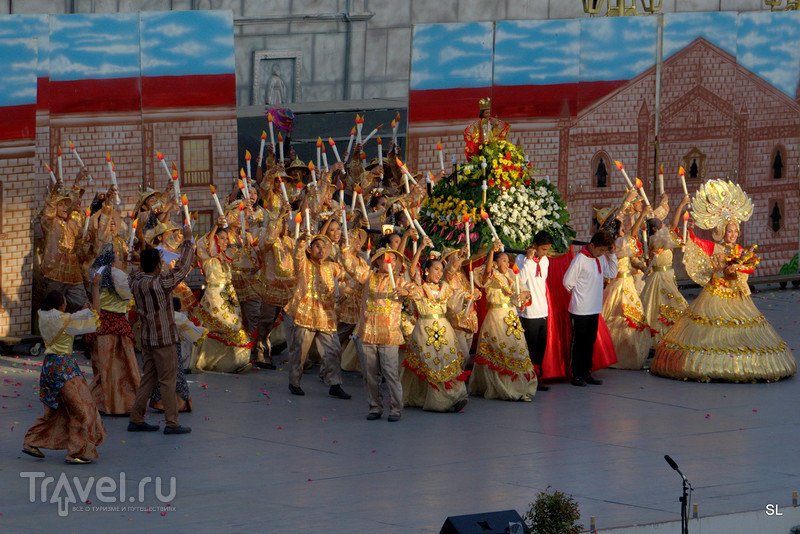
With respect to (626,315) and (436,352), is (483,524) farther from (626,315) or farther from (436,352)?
(626,315)

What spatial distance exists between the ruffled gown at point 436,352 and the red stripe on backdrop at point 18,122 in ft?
15.1

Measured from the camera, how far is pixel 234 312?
13.6 meters

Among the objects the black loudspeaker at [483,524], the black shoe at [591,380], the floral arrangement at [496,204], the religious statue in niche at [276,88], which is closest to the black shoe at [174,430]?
the floral arrangement at [496,204]

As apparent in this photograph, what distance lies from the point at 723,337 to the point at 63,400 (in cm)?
589

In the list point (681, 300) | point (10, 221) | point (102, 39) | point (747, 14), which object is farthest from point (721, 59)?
point (10, 221)

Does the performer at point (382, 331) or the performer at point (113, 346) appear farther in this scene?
the performer at point (382, 331)

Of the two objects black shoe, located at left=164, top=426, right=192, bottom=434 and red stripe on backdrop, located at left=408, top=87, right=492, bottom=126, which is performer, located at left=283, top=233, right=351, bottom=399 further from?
red stripe on backdrop, located at left=408, top=87, right=492, bottom=126

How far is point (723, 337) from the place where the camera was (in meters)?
13.1

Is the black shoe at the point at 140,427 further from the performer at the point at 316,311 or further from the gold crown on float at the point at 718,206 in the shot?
the gold crown on float at the point at 718,206

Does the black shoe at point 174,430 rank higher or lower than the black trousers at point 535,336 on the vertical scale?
lower

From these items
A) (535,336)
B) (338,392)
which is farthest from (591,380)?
(338,392)

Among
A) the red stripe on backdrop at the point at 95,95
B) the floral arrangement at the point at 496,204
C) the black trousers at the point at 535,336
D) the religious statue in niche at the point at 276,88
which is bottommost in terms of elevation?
the black trousers at the point at 535,336

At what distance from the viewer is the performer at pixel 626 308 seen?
45.7 feet

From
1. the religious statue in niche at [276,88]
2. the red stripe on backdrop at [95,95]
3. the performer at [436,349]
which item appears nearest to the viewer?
the performer at [436,349]
